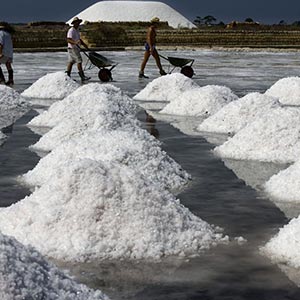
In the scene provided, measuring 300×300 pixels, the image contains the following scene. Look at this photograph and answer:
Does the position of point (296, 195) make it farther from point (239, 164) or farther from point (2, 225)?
point (2, 225)

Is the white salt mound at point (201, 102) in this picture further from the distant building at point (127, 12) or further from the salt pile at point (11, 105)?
the distant building at point (127, 12)

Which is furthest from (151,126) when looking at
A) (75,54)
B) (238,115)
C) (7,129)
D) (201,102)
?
Result: (75,54)

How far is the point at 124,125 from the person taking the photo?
8.28 meters

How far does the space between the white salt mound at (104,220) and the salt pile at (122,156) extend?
4.33 ft

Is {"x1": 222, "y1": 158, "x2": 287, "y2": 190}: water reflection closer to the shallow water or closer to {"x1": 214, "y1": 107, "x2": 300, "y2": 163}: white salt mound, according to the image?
the shallow water

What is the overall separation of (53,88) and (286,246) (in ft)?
30.1

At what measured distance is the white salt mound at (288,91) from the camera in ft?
39.5

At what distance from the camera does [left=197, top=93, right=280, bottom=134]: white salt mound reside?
934 centimetres

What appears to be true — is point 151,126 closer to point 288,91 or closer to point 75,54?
point 288,91

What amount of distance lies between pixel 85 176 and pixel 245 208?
1.39 meters

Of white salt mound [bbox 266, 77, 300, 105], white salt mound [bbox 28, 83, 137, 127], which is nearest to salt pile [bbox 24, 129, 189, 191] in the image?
white salt mound [bbox 28, 83, 137, 127]

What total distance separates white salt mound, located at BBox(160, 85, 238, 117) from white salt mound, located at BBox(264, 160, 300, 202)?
14.8ft

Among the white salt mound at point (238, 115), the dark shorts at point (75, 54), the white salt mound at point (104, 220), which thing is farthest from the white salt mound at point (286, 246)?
the dark shorts at point (75, 54)

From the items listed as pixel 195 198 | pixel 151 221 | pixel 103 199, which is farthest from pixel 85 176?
pixel 195 198
